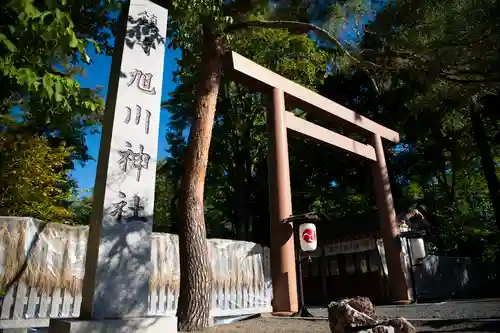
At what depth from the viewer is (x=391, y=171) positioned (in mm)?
16188

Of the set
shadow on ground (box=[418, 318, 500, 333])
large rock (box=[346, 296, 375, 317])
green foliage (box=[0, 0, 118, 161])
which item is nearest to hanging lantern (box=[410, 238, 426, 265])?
shadow on ground (box=[418, 318, 500, 333])

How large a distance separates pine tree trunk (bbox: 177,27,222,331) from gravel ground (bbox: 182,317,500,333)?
406mm

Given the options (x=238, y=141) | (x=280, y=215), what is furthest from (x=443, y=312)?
(x=238, y=141)

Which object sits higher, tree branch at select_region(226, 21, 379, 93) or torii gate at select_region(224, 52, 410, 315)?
tree branch at select_region(226, 21, 379, 93)

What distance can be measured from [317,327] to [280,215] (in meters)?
1.99

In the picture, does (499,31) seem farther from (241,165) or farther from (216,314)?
(241,165)

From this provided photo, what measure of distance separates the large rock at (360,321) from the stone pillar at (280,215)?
7.47ft

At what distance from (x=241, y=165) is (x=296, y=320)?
10.0 m

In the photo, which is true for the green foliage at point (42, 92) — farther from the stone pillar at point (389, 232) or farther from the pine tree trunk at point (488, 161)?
the pine tree trunk at point (488, 161)

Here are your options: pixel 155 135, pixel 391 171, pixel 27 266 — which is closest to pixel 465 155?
pixel 391 171

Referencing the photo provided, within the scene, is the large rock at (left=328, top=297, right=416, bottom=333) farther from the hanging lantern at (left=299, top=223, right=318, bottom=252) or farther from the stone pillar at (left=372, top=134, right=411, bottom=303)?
the stone pillar at (left=372, top=134, right=411, bottom=303)

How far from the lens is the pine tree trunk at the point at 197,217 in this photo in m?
5.24

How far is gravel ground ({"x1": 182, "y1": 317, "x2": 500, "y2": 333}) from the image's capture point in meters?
4.82

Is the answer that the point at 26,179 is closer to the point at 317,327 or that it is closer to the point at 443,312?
the point at 317,327
